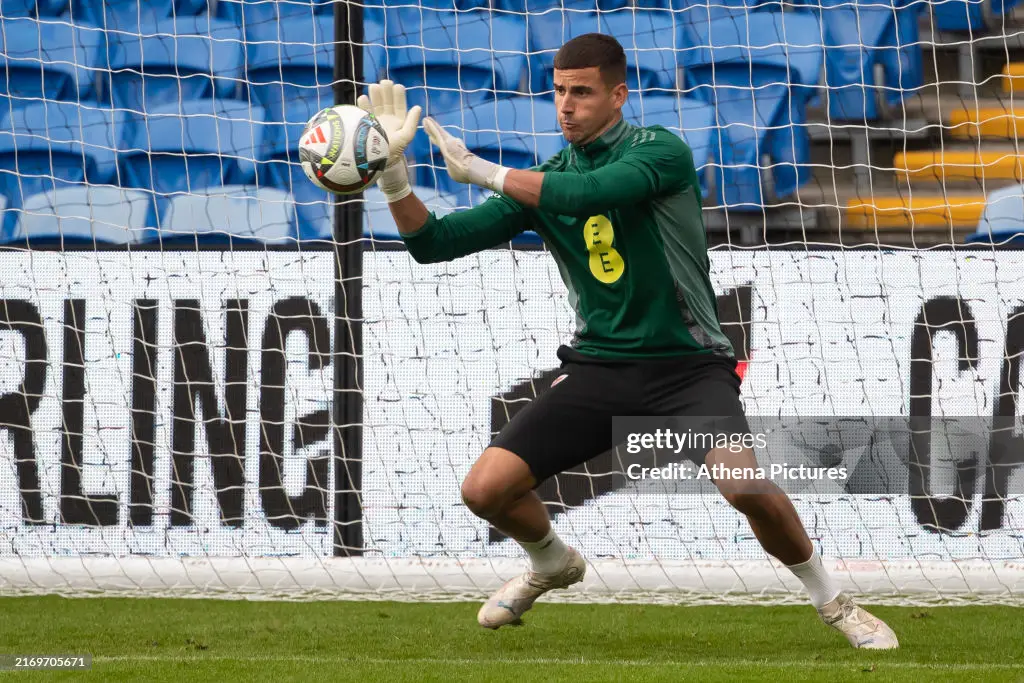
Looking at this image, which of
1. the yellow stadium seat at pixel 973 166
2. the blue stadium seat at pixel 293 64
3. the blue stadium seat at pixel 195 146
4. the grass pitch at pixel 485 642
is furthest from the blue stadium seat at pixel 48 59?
the yellow stadium seat at pixel 973 166

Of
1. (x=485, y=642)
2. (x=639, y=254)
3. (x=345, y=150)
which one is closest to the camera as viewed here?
(x=345, y=150)

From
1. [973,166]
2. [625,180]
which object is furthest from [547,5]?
[625,180]

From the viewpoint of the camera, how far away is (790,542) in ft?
10.9

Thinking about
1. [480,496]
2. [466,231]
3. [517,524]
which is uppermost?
[466,231]

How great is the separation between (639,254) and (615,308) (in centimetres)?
17

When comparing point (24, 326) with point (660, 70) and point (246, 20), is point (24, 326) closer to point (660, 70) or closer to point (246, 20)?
point (246, 20)

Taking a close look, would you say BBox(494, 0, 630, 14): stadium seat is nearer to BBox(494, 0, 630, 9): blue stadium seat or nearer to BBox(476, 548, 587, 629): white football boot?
BBox(494, 0, 630, 9): blue stadium seat

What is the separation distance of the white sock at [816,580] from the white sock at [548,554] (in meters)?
0.68

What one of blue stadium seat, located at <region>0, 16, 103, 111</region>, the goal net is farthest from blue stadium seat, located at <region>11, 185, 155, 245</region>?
blue stadium seat, located at <region>0, 16, 103, 111</region>

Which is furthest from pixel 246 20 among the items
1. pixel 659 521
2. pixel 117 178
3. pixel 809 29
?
pixel 659 521

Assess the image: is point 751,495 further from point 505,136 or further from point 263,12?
point 263,12

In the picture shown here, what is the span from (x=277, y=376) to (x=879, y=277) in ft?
8.80

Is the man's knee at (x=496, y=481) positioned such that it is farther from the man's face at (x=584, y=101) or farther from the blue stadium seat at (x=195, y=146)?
the blue stadium seat at (x=195, y=146)

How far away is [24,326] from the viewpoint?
5391 millimetres
